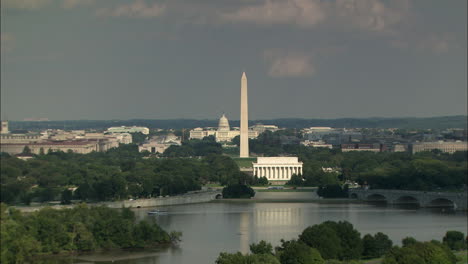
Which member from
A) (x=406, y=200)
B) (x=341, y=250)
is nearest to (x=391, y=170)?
(x=406, y=200)

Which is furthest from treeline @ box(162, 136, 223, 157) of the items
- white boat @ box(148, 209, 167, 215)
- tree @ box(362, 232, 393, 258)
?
tree @ box(362, 232, 393, 258)

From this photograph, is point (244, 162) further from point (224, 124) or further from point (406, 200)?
point (224, 124)

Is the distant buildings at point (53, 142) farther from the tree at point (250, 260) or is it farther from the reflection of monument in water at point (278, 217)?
the tree at point (250, 260)

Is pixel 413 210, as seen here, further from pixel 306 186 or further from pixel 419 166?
pixel 306 186

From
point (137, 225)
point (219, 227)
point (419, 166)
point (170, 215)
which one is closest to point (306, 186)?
point (419, 166)

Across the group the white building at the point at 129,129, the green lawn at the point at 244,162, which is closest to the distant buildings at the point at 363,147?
the green lawn at the point at 244,162

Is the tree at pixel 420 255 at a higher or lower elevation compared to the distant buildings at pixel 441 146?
lower

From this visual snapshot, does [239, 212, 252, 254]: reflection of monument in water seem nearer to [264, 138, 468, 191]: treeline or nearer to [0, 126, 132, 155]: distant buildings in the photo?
[264, 138, 468, 191]: treeline
